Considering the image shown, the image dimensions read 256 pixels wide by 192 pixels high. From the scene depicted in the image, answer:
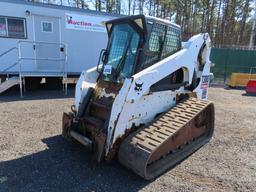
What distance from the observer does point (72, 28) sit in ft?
33.8

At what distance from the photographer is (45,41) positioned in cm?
991

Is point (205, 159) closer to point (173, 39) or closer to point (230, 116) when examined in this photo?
point (173, 39)

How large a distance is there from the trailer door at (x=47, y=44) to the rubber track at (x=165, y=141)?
7.17 metres

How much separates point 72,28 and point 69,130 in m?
7.15

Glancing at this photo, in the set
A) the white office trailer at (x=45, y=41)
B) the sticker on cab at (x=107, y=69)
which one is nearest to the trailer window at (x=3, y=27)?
the white office trailer at (x=45, y=41)

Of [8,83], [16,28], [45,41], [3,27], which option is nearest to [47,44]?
[45,41]

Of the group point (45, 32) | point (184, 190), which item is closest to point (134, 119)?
point (184, 190)

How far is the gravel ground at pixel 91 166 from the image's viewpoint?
3.23 metres

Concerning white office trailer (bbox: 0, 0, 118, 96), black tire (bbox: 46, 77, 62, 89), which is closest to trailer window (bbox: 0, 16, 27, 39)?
white office trailer (bbox: 0, 0, 118, 96)

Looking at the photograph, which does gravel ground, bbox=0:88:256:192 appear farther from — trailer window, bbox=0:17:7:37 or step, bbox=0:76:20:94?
trailer window, bbox=0:17:7:37

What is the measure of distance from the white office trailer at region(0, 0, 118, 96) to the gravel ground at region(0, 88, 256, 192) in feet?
13.5

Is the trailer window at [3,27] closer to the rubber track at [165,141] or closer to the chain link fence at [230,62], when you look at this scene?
the rubber track at [165,141]

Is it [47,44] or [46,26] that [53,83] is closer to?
[47,44]

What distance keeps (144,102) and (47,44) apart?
7.44m
